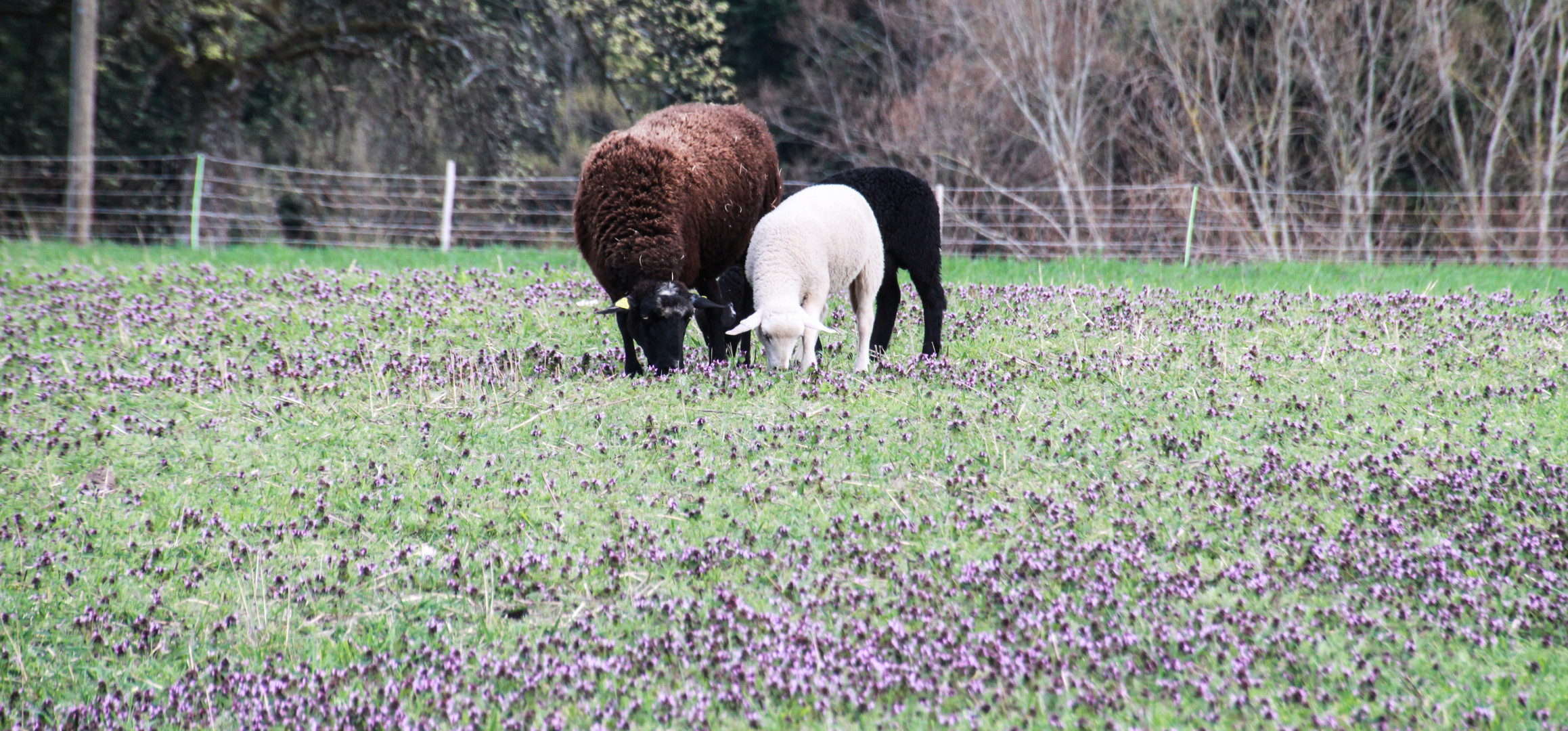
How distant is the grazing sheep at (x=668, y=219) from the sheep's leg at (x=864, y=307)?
1.05 m

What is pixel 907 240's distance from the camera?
8938mm

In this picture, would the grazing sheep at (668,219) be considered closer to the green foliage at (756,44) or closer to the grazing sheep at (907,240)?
the grazing sheep at (907,240)

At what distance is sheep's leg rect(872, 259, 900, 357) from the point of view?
912 centimetres

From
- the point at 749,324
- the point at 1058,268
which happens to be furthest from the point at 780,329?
the point at 1058,268

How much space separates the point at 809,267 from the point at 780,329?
2.22ft

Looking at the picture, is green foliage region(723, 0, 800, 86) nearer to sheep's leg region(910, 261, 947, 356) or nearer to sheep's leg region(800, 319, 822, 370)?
sheep's leg region(910, 261, 947, 356)

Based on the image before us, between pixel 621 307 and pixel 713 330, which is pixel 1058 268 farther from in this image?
pixel 621 307

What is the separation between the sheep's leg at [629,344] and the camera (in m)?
7.86

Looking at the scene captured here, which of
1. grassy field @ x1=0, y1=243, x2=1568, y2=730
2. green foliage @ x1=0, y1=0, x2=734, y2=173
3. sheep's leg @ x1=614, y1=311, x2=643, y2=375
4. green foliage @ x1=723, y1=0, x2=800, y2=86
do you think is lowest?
grassy field @ x1=0, y1=243, x2=1568, y2=730

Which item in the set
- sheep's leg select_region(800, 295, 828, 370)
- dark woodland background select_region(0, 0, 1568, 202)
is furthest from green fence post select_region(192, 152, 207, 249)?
sheep's leg select_region(800, 295, 828, 370)

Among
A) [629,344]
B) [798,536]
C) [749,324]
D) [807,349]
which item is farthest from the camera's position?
[629,344]

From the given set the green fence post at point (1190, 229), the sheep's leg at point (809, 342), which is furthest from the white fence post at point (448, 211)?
the sheep's leg at point (809, 342)

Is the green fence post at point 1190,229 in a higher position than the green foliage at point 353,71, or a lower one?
lower

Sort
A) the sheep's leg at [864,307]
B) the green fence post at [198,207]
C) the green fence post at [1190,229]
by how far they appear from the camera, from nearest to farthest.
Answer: the sheep's leg at [864,307], the green fence post at [1190,229], the green fence post at [198,207]
